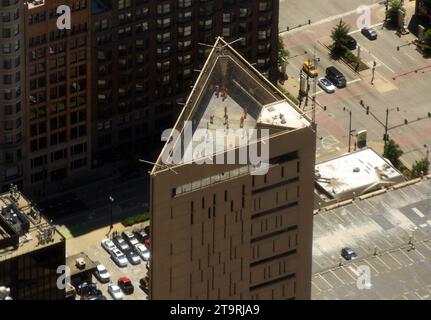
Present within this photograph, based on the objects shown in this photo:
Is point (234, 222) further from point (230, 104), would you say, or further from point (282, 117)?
point (230, 104)

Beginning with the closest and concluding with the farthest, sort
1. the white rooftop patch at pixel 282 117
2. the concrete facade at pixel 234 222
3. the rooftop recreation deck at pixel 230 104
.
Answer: the concrete facade at pixel 234 222 → the white rooftop patch at pixel 282 117 → the rooftop recreation deck at pixel 230 104

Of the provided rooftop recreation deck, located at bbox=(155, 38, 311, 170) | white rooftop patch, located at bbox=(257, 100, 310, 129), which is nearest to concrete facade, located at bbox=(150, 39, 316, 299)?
rooftop recreation deck, located at bbox=(155, 38, 311, 170)

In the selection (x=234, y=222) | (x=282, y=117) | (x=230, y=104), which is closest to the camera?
(x=234, y=222)

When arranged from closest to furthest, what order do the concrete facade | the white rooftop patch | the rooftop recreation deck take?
1. the concrete facade
2. the white rooftop patch
3. the rooftop recreation deck

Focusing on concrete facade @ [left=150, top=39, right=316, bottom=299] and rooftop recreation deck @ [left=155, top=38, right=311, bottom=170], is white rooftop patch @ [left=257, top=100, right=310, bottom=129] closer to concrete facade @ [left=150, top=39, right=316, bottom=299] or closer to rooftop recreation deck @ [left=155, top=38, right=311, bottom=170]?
rooftop recreation deck @ [left=155, top=38, right=311, bottom=170]

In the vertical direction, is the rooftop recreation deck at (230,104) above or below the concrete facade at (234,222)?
above

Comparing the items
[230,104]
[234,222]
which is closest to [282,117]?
[230,104]

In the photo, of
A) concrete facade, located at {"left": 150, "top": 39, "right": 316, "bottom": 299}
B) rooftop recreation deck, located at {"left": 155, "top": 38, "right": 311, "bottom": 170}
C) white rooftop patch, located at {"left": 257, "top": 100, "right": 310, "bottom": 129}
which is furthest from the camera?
rooftop recreation deck, located at {"left": 155, "top": 38, "right": 311, "bottom": 170}

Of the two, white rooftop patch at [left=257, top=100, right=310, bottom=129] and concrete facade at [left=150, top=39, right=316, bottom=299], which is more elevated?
white rooftop patch at [left=257, top=100, right=310, bottom=129]

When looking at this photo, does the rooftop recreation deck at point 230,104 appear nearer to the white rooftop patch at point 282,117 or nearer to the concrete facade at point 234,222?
the white rooftop patch at point 282,117

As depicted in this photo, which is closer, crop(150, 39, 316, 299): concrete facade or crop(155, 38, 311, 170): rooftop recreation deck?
crop(150, 39, 316, 299): concrete facade

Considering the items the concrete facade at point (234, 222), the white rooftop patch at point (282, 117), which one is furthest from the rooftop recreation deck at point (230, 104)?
the concrete facade at point (234, 222)
